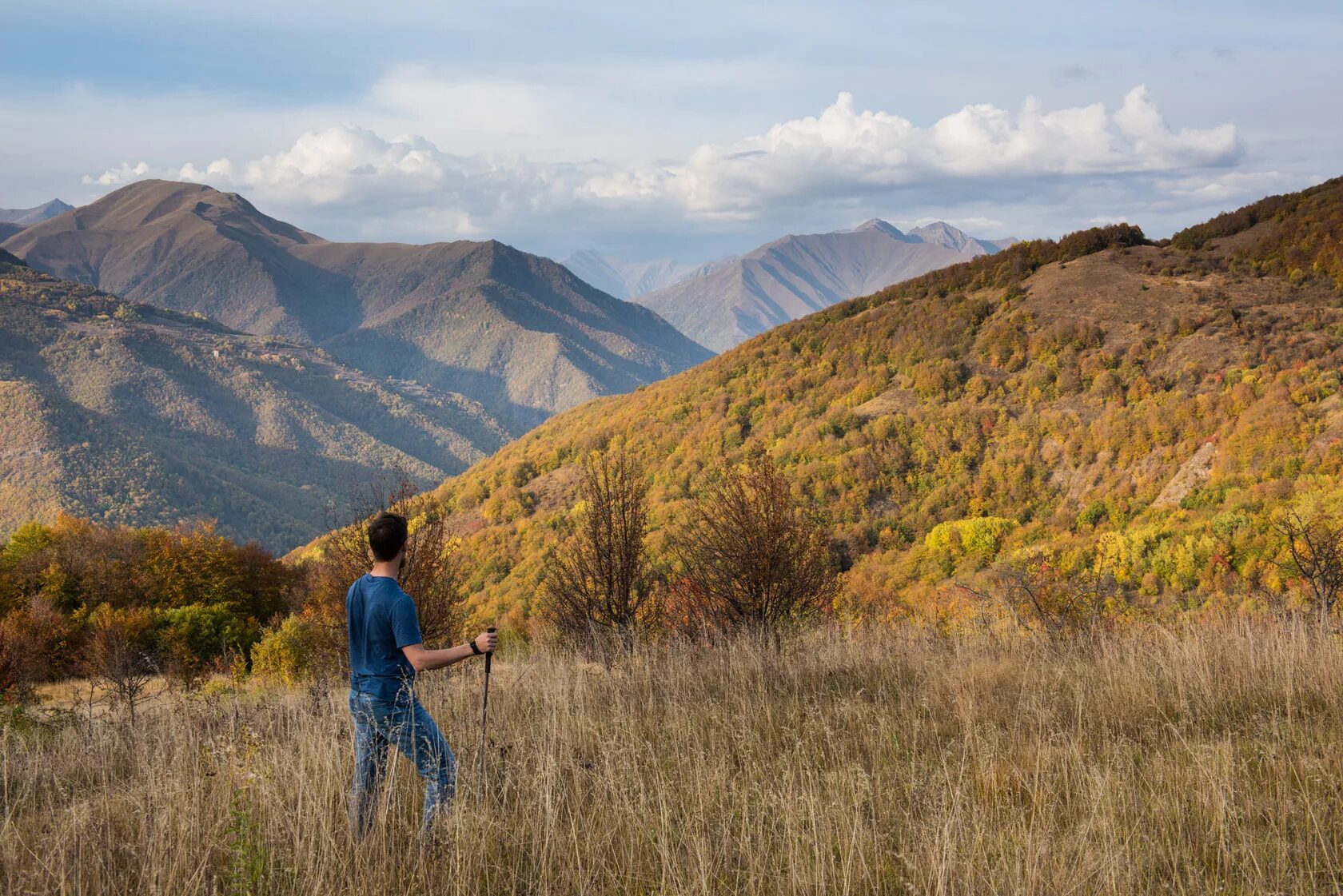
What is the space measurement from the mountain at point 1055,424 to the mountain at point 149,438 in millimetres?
81402

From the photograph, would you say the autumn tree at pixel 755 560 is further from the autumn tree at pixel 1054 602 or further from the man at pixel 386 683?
the man at pixel 386 683

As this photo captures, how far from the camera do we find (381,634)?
3.46 meters

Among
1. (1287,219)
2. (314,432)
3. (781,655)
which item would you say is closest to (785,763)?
(781,655)

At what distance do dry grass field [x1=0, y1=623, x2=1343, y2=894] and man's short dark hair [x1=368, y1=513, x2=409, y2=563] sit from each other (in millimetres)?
976

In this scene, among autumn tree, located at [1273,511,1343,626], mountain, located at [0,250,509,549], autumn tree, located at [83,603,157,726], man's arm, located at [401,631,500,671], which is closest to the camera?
man's arm, located at [401,631,500,671]

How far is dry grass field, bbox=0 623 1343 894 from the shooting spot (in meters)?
2.78

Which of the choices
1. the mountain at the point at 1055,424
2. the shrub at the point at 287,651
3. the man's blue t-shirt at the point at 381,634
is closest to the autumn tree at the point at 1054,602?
the mountain at the point at 1055,424

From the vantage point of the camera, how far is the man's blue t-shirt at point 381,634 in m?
3.42

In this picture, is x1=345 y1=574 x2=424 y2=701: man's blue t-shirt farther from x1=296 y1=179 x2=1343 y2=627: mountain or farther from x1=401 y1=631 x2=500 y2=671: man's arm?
x1=296 y1=179 x2=1343 y2=627: mountain

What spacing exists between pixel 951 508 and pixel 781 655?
23845 millimetres

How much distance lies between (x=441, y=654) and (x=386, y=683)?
0.39 meters

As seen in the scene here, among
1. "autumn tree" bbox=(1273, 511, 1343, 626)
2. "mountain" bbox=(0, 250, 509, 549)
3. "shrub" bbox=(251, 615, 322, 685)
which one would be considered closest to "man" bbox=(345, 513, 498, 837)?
"autumn tree" bbox=(1273, 511, 1343, 626)

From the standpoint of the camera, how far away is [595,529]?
13.6m

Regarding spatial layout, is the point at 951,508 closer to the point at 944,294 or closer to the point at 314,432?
the point at 944,294
